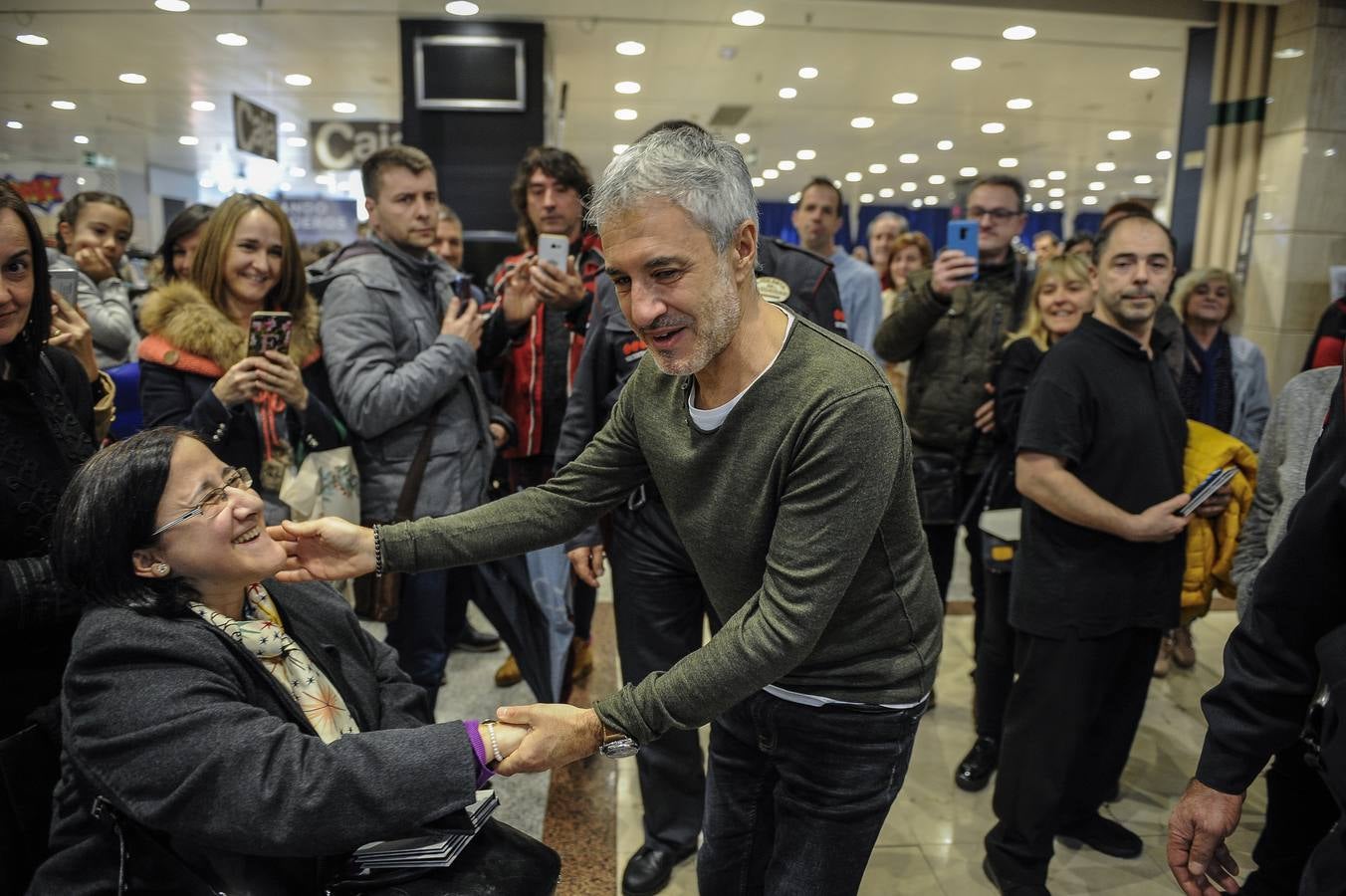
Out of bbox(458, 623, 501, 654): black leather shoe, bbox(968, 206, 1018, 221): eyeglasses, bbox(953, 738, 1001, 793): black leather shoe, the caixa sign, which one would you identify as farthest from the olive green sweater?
the caixa sign

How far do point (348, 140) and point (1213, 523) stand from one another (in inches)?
371

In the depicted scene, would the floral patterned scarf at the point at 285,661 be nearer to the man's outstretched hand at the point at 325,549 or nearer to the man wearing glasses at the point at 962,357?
the man's outstretched hand at the point at 325,549

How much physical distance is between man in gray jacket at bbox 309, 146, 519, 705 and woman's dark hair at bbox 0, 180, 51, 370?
2.50 ft

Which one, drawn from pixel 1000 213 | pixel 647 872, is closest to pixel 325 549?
pixel 647 872

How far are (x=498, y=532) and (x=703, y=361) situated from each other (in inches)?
21.9

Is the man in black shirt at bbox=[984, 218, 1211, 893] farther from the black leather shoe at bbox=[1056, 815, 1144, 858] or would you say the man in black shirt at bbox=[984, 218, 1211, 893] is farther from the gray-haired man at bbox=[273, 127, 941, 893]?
the gray-haired man at bbox=[273, 127, 941, 893]

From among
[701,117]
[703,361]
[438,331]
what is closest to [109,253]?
[438,331]

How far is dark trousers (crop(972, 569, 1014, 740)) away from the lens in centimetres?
284

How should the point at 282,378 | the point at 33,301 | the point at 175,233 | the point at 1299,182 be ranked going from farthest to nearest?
the point at 1299,182, the point at 175,233, the point at 282,378, the point at 33,301

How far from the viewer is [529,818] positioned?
260cm

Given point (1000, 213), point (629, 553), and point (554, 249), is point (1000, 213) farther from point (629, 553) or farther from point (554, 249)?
point (629, 553)

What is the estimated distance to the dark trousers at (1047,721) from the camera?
7.12 feet

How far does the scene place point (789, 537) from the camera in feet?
4.06

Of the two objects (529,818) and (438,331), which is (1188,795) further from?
(438,331)
